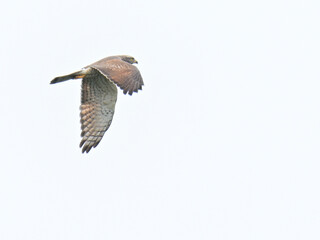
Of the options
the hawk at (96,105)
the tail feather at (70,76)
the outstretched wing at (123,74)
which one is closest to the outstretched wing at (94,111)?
the hawk at (96,105)

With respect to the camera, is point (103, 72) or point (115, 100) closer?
point (103, 72)

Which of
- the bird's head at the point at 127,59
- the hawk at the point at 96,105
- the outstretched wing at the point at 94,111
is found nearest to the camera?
the hawk at the point at 96,105

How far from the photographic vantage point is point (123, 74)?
17250 mm

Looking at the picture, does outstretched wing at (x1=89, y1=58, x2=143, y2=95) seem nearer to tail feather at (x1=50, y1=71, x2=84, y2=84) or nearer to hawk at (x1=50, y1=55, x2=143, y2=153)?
tail feather at (x1=50, y1=71, x2=84, y2=84)

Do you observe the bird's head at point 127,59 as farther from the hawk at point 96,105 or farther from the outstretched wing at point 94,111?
the outstretched wing at point 94,111

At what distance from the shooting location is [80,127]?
1955 cm

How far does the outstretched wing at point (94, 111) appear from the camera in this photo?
19.4 meters

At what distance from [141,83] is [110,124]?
2703mm

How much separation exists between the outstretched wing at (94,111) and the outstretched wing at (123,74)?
1314 millimetres

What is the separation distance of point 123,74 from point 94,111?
241 centimetres

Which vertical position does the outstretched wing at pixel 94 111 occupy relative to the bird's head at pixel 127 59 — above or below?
below

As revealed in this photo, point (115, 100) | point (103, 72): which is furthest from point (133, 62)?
point (103, 72)

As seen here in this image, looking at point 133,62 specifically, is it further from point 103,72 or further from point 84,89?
point 103,72

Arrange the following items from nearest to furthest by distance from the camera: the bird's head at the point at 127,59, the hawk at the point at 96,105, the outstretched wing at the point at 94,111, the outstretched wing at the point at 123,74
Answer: the outstretched wing at the point at 123,74 → the hawk at the point at 96,105 → the outstretched wing at the point at 94,111 → the bird's head at the point at 127,59
